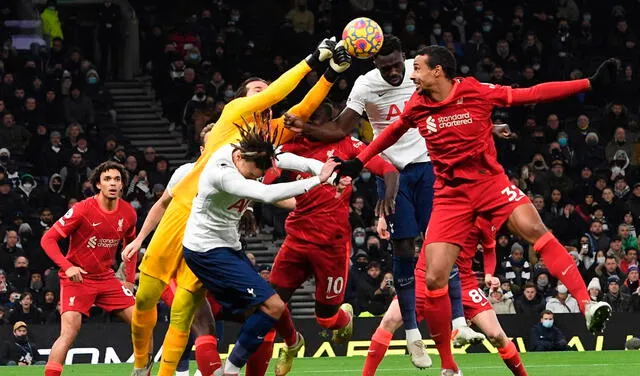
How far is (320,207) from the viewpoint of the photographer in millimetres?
12539

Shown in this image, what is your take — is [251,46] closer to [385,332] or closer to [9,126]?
[9,126]

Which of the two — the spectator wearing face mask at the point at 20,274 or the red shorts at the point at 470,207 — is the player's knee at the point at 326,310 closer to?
the red shorts at the point at 470,207

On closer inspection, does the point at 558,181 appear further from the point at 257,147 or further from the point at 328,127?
the point at 257,147

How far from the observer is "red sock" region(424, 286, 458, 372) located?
36.8ft

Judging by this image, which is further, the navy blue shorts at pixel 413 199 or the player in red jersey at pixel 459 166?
the navy blue shorts at pixel 413 199

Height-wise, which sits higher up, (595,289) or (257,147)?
(257,147)

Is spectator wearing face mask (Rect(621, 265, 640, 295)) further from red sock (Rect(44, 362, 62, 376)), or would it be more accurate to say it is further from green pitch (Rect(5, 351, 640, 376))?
red sock (Rect(44, 362, 62, 376))

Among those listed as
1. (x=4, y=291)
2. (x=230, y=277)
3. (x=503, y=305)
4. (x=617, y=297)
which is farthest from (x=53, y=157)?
(x=230, y=277)

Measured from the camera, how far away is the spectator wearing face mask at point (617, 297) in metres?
22.2

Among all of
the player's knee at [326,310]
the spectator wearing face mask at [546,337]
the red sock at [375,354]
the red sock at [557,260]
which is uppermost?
the red sock at [557,260]

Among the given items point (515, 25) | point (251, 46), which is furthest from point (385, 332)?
point (515, 25)

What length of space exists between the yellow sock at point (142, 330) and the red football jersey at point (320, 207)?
140 centimetres

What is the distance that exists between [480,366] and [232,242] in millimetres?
5797

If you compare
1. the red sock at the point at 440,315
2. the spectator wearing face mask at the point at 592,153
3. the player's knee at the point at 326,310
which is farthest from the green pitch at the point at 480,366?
the spectator wearing face mask at the point at 592,153
